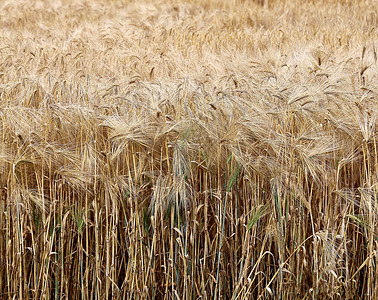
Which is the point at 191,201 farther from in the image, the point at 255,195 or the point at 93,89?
the point at 93,89

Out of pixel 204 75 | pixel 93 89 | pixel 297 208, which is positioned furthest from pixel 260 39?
pixel 297 208

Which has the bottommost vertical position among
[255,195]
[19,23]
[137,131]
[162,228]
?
[162,228]

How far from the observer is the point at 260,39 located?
4.13 meters

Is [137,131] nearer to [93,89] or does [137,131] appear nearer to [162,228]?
[162,228]

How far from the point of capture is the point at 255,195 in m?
1.70

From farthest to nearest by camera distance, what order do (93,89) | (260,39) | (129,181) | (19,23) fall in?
1. (19,23)
2. (260,39)
3. (93,89)
4. (129,181)

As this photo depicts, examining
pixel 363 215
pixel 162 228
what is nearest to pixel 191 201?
pixel 162 228

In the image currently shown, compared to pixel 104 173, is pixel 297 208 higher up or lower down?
lower down

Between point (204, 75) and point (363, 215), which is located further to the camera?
point (204, 75)

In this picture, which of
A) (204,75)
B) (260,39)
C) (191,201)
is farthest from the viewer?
(260,39)

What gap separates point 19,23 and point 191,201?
4.50 metres

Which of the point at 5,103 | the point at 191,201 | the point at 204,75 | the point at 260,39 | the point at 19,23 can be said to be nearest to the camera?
the point at 191,201

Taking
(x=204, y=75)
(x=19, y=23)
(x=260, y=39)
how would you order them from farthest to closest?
(x=19, y=23) < (x=260, y=39) < (x=204, y=75)

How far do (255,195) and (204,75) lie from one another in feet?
2.91
